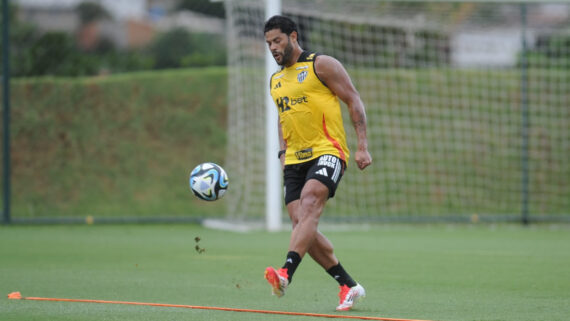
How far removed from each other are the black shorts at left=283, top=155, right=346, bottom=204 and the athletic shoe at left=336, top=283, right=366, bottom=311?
0.75 meters

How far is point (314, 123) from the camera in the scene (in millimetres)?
6883

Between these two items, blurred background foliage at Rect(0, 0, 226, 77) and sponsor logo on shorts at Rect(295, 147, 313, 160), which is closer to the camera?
sponsor logo on shorts at Rect(295, 147, 313, 160)

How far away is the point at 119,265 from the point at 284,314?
4011 mm

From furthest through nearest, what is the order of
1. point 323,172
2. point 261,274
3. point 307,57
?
1. point 261,274
2. point 307,57
3. point 323,172

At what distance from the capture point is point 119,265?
990 centimetres

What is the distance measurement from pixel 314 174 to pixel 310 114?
0.50 m

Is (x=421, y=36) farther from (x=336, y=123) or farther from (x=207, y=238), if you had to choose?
(x=336, y=123)

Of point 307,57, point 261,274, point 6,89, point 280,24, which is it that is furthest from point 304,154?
point 6,89

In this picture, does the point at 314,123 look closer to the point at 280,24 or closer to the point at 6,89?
the point at 280,24

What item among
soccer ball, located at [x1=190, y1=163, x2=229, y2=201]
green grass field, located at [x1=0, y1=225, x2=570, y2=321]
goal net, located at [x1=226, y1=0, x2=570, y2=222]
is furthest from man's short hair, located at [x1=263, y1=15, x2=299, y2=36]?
goal net, located at [x1=226, y1=0, x2=570, y2=222]

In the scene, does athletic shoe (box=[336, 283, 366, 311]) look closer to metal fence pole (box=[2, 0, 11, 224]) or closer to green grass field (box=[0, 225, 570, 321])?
green grass field (box=[0, 225, 570, 321])

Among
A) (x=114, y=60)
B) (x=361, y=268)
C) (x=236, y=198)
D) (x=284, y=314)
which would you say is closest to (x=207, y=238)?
(x=236, y=198)

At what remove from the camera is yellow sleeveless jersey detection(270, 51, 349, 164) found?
271 inches

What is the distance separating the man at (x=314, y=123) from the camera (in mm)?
6781
